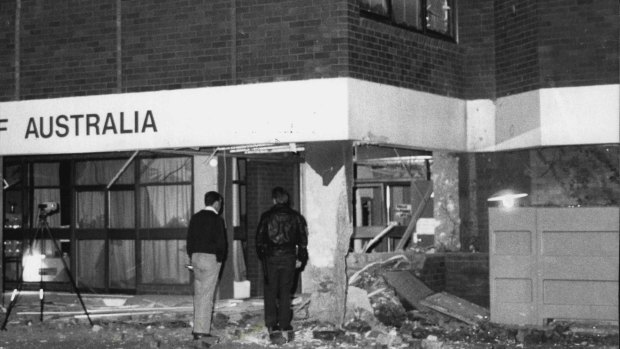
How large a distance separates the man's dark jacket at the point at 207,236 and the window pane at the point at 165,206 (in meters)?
4.72

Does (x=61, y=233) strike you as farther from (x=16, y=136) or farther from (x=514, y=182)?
(x=514, y=182)

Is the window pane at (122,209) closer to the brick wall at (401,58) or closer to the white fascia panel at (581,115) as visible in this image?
the brick wall at (401,58)

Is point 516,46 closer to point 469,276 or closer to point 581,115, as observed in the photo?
point 581,115

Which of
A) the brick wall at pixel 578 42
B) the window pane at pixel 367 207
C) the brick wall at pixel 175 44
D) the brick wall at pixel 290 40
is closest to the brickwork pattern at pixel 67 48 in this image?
the brick wall at pixel 175 44

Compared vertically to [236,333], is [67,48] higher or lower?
higher

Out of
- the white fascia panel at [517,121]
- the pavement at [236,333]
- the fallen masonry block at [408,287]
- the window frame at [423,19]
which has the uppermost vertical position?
the window frame at [423,19]

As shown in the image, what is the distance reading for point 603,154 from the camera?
45.2ft

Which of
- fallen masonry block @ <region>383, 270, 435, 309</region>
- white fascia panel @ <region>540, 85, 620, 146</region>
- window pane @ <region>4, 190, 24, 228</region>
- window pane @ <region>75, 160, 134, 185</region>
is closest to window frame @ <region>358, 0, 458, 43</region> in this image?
white fascia panel @ <region>540, 85, 620, 146</region>

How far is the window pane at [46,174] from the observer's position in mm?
18047

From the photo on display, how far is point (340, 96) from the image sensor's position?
12.9 m

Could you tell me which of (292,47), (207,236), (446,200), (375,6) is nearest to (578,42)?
(375,6)

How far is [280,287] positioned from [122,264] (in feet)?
19.2

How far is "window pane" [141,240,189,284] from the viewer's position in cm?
1667

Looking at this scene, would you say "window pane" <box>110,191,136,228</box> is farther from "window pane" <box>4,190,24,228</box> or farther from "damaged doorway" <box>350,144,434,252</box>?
"damaged doorway" <box>350,144,434,252</box>
